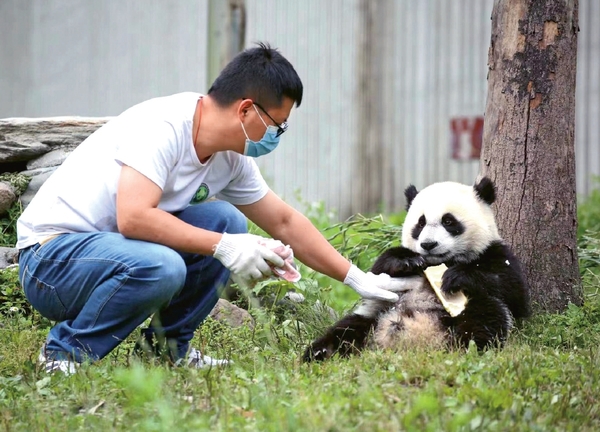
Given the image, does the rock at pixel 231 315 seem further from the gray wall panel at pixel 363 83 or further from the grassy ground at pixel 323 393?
the gray wall panel at pixel 363 83

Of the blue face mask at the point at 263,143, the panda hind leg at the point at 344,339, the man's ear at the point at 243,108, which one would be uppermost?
the man's ear at the point at 243,108

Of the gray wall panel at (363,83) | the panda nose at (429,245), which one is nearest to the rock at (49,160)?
the panda nose at (429,245)

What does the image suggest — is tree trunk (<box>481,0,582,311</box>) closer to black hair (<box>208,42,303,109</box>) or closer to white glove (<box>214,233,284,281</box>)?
black hair (<box>208,42,303,109</box>)

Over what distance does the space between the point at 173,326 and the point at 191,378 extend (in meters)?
0.86

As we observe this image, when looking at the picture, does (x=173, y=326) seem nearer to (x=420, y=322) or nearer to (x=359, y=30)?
(x=420, y=322)

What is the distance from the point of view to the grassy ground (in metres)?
2.59

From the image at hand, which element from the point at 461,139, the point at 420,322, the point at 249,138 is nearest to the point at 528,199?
the point at 420,322

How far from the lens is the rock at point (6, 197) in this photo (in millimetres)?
5359

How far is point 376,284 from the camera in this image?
4137 millimetres

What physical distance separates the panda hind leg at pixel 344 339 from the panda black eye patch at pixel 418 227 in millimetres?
447

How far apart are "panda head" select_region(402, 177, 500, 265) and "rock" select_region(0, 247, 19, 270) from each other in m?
2.27

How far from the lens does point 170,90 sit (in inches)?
406

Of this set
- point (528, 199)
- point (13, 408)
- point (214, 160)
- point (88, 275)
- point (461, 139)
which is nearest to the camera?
point (13, 408)

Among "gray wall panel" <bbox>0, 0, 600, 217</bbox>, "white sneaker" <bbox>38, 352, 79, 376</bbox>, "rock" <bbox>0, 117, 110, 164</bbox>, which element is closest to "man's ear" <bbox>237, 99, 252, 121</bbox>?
"white sneaker" <bbox>38, 352, 79, 376</bbox>
